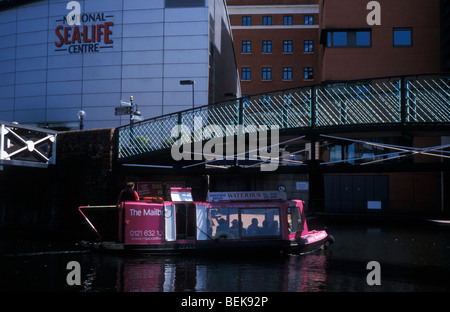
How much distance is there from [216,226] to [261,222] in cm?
178

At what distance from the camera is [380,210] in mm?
40469

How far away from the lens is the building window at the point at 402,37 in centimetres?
4072

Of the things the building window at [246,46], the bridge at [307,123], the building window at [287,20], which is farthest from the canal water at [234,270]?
the building window at [287,20]

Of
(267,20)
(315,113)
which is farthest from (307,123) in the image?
(267,20)

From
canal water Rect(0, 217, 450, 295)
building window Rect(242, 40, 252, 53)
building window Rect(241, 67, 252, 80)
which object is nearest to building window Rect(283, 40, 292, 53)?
building window Rect(242, 40, 252, 53)

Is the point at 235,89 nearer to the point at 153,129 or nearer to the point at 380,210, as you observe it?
the point at 380,210

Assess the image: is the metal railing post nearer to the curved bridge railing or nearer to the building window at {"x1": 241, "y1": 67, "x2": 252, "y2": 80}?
the curved bridge railing

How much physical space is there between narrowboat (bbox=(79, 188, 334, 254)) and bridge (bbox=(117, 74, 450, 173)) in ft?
6.47

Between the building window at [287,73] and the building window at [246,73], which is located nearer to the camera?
the building window at [287,73]

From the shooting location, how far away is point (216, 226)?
19.6m

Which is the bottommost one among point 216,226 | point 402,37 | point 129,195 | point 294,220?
point 216,226

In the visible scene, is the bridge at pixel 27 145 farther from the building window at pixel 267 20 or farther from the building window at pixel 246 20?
the building window at pixel 267 20

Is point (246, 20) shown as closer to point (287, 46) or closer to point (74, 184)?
point (287, 46)
